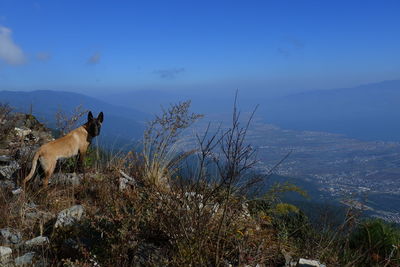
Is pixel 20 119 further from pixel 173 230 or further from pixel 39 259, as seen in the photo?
pixel 173 230

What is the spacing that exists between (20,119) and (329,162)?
12515cm

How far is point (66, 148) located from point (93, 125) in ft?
2.62

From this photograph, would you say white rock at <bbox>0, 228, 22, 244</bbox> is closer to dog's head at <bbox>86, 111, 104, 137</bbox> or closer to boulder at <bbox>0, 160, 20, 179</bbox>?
boulder at <bbox>0, 160, 20, 179</bbox>

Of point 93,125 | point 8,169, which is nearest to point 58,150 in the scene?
point 93,125

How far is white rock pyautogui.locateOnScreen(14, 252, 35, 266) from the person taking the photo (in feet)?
9.90

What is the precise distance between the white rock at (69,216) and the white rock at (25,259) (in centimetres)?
58

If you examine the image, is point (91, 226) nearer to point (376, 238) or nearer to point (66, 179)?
point (66, 179)

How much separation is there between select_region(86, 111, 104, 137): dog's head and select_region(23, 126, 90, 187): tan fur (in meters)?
0.10

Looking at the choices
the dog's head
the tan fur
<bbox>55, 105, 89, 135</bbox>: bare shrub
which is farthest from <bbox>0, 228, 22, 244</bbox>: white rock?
<bbox>55, 105, 89, 135</bbox>: bare shrub

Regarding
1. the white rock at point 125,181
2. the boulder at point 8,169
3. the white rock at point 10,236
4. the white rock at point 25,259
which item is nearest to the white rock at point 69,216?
the white rock at point 10,236

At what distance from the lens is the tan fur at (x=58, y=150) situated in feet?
18.1

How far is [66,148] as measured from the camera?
5.90 m

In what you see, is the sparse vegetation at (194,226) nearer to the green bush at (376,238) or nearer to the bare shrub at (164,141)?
the green bush at (376,238)

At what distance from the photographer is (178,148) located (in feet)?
21.0
